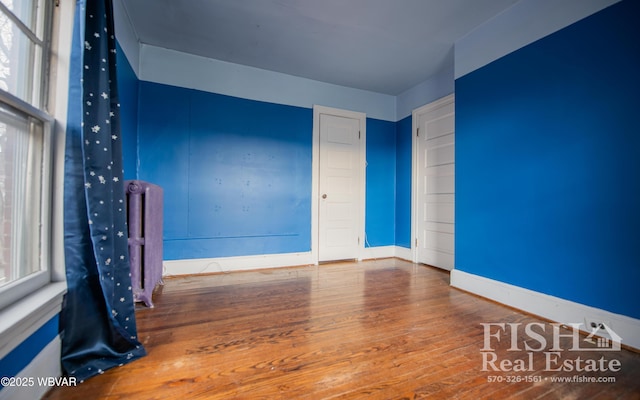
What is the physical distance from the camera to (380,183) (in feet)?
13.6

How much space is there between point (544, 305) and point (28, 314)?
9.63ft

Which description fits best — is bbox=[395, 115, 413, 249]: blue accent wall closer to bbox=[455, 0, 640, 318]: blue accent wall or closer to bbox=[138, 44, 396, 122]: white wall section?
bbox=[138, 44, 396, 122]: white wall section

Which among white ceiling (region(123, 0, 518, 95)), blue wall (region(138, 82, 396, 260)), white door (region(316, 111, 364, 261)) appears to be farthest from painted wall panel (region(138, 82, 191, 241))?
white door (region(316, 111, 364, 261))

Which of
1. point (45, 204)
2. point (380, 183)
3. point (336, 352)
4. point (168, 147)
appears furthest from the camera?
point (380, 183)

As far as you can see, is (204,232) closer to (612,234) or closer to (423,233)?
(423,233)

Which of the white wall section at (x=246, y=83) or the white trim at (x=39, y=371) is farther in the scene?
the white wall section at (x=246, y=83)

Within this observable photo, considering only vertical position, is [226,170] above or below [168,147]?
below

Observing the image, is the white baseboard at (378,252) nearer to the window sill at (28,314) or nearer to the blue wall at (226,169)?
Result: the blue wall at (226,169)

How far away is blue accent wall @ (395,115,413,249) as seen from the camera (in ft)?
13.1

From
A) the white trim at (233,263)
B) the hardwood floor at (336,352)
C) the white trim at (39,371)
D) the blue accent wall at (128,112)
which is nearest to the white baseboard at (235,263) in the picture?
the white trim at (233,263)

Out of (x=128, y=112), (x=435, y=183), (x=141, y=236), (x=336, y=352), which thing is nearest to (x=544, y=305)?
(x=336, y=352)

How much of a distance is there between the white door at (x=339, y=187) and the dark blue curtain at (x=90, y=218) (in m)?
2.59

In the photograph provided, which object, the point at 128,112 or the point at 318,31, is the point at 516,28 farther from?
the point at 128,112

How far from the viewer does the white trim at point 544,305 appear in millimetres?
1623
